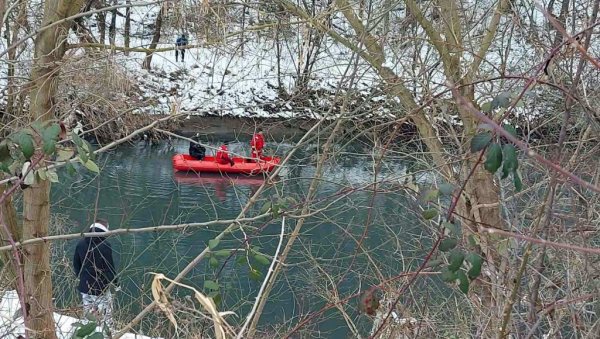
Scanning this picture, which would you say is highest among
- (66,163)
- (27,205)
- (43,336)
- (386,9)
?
(386,9)

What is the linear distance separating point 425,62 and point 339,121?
177 cm

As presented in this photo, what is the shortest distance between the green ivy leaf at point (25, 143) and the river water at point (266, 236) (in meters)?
2.29

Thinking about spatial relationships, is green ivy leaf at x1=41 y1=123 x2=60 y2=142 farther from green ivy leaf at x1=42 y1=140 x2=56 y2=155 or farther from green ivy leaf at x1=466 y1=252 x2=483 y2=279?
green ivy leaf at x1=466 y1=252 x2=483 y2=279

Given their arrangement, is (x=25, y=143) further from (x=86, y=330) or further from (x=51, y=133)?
(x=86, y=330)

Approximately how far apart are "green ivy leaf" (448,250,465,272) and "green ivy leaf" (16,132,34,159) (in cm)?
96

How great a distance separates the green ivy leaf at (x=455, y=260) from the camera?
5.49ft

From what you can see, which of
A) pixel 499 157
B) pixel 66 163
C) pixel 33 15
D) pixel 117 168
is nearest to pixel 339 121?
pixel 66 163

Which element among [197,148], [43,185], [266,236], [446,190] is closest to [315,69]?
[197,148]

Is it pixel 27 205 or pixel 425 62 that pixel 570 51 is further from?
pixel 27 205

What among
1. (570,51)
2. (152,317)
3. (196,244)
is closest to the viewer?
(570,51)

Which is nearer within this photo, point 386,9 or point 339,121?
point 339,121

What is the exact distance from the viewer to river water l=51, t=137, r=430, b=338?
5.14 m

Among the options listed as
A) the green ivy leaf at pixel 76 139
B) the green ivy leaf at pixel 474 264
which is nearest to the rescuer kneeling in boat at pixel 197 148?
the green ivy leaf at pixel 76 139

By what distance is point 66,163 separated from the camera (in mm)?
1879
